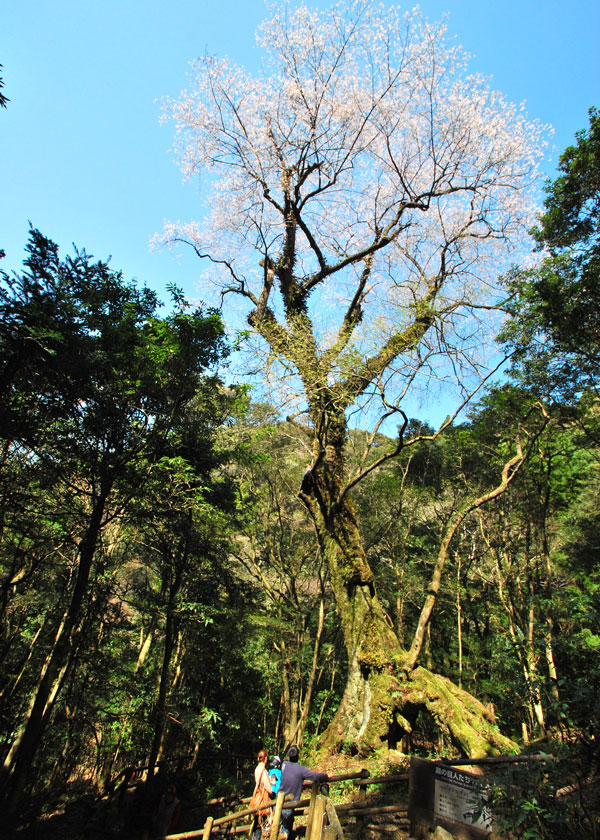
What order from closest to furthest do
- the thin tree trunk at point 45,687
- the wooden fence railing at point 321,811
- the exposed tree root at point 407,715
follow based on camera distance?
the wooden fence railing at point 321,811 < the thin tree trunk at point 45,687 < the exposed tree root at point 407,715

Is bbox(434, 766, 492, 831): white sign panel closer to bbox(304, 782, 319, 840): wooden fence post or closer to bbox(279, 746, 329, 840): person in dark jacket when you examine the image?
bbox(304, 782, 319, 840): wooden fence post

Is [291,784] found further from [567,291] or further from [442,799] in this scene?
[567,291]

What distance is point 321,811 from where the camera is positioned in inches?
149

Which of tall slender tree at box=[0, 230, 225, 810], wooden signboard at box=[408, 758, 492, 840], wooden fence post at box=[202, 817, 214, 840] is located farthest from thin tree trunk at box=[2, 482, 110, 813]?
wooden signboard at box=[408, 758, 492, 840]

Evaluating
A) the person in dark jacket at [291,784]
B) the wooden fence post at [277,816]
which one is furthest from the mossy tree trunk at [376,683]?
the wooden fence post at [277,816]

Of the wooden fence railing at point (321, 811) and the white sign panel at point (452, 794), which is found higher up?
the white sign panel at point (452, 794)

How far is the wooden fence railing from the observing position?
364 centimetres

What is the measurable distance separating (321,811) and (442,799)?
46.9 inches

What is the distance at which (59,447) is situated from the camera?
5902mm

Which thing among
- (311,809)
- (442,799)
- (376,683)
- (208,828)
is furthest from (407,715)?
(208,828)

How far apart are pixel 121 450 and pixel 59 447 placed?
0.85 meters

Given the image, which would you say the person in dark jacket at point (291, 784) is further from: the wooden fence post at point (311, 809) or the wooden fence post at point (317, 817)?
the wooden fence post at point (317, 817)

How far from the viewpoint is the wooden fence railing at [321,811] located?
364cm

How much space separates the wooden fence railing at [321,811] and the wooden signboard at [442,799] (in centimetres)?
83
